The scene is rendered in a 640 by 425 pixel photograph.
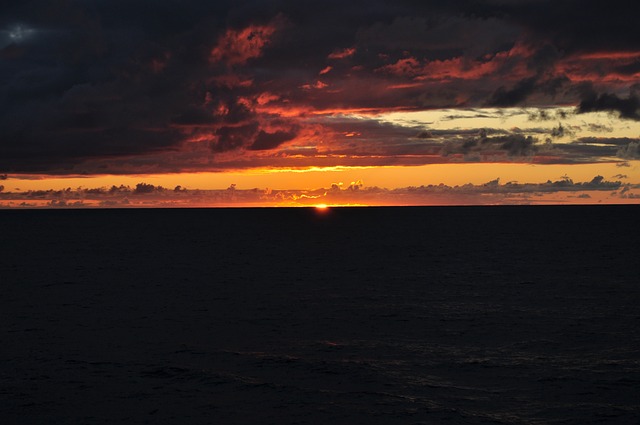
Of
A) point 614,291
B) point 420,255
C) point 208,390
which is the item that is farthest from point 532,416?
point 420,255

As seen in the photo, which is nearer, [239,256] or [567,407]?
[567,407]

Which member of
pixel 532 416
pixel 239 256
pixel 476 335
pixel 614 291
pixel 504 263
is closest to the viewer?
pixel 532 416

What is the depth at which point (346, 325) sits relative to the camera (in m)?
49.1

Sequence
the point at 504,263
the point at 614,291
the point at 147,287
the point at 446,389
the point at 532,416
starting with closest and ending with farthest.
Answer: the point at 532,416 → the point at 446,389 → the point at 614,291 → the point at 147,287 → the point at 504,263

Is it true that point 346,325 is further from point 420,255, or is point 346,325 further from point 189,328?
point 420,255

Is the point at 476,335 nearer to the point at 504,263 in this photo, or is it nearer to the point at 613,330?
the point at 613,330

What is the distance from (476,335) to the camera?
4559 cm

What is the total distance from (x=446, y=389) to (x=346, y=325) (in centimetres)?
1693

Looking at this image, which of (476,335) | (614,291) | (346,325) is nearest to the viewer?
(476,335)

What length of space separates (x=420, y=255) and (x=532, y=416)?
87548mm

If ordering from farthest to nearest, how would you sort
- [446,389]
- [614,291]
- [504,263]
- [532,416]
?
[504,263]
[614,291]
[446,389]
[532,416]

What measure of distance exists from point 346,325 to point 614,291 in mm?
34007

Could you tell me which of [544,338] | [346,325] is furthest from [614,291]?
[346,325]

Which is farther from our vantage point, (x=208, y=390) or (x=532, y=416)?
(x=208, y=390)
